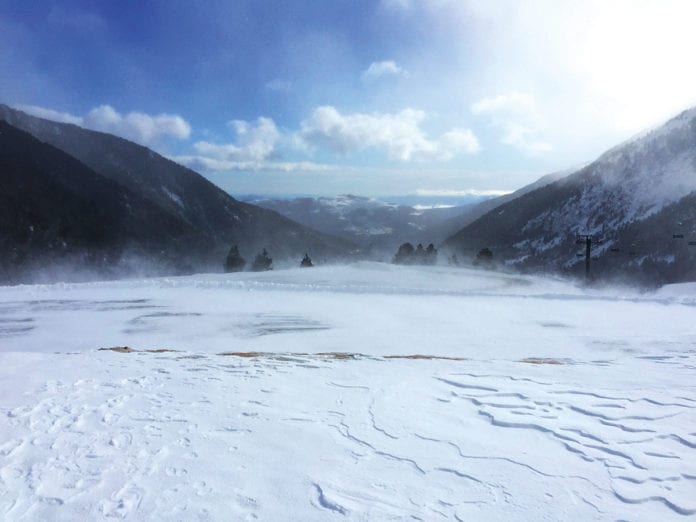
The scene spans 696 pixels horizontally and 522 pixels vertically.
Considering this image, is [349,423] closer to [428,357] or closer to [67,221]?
[428,357]

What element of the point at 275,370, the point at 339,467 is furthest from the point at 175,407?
the point at 339,467

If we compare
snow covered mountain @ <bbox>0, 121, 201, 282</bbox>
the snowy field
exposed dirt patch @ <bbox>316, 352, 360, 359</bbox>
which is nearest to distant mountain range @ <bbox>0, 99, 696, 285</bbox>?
snow covered mountain @ <bbox>0, 121, 201, 282</bbox>

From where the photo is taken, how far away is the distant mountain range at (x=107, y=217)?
9019 cm

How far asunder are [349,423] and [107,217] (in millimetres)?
115527

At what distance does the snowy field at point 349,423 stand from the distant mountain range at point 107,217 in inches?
3189

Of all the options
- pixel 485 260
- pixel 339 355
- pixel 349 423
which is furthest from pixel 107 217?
pixel 349 423

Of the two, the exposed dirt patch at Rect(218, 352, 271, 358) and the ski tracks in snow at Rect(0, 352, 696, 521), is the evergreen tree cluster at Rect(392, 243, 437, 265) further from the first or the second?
the ski tracks in snow at Rect(0, 352, 696, 521)

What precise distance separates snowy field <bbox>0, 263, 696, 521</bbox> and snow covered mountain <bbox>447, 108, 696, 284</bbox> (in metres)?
64.6

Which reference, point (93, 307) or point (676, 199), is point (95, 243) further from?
point (676, 199)

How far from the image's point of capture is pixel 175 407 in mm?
5359

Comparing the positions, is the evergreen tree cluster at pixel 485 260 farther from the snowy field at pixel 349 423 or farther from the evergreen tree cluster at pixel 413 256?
the snowy field at pixel 349 423

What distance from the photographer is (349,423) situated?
492 centimetres

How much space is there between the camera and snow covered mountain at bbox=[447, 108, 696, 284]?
70688 mm

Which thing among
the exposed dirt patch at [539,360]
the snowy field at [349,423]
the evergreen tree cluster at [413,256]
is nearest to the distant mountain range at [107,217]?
the evergreen tree cluster at [413,256]
